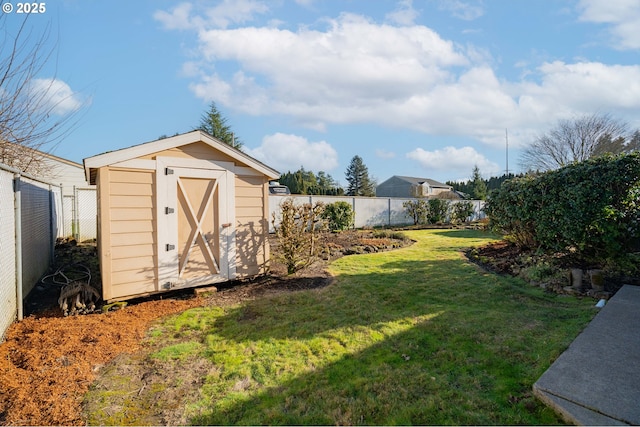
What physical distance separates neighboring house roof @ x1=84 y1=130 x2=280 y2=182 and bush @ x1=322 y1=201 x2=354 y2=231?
329 inches

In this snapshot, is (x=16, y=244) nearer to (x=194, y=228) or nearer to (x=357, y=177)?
(x=194, y=228)

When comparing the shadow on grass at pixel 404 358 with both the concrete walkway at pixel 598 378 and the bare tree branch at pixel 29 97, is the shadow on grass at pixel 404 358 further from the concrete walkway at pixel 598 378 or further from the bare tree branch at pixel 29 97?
the bare tree branch at pixel 29 97

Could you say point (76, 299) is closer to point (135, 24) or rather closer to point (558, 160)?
point (135, 24)

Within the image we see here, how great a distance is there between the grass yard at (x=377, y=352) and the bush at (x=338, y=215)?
8791 mm

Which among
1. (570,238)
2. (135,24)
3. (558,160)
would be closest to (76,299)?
(135,24)

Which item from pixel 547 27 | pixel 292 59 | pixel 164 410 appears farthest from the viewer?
pixel 292 59

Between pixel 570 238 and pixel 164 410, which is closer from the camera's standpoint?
pixel 164 410

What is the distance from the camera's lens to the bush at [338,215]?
1432cm

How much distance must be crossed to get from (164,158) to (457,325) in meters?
5.07

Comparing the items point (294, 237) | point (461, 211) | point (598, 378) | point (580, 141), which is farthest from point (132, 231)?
point (580, 141)

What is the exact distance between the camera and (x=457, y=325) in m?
3.80

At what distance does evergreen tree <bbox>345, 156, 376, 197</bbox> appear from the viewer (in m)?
55.0

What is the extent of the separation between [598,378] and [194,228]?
5.43 metres

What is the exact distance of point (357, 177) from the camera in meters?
57.1
